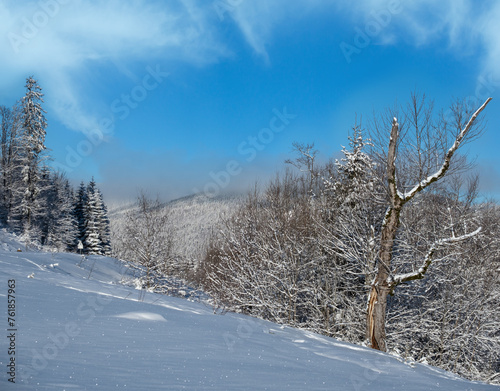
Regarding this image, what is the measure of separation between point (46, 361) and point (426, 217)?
1552 cm

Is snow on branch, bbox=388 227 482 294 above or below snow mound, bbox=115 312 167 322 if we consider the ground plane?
above

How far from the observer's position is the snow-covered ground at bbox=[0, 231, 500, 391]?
225cm

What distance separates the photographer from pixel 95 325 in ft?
11.6

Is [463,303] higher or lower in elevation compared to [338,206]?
lower

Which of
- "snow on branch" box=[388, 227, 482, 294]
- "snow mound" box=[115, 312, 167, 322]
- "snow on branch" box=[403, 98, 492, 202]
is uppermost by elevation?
"snow on branch" box=[403, 98, 492, 202]

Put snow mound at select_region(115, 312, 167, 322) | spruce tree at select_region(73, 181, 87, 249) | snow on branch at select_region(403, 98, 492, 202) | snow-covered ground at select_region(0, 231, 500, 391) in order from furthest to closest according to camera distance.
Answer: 1. spruce tree at select_region(73, 181, 87, 249)
2. snow on branch at select_region(403, 98, 492, 202)
3. snow mound at select_region(115, 312, 167, 322)
4. snow-covered ground at select_region(0, 231, 500, 391)

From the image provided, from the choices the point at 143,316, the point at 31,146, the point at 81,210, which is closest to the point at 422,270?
the point at 143,316

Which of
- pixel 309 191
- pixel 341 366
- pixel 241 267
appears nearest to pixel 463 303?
pixel 309 191

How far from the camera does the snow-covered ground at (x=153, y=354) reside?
7.38ft

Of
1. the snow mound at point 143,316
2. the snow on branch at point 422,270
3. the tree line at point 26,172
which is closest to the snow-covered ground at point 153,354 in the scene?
the snow mound at point 143,316

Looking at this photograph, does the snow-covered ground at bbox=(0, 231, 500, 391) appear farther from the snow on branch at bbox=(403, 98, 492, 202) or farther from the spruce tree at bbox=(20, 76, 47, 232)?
the spruce tree at bbox=(20, 76, 47, 232)

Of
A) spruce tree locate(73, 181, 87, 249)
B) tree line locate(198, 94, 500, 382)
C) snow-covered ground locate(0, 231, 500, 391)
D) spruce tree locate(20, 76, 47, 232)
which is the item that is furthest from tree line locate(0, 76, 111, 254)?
snow-covered ground locate(0, 231, 500, 391)

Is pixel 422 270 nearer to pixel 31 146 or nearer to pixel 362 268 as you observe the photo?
pixel 362 268

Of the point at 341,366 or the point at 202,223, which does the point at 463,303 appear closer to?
the point at 341,366
